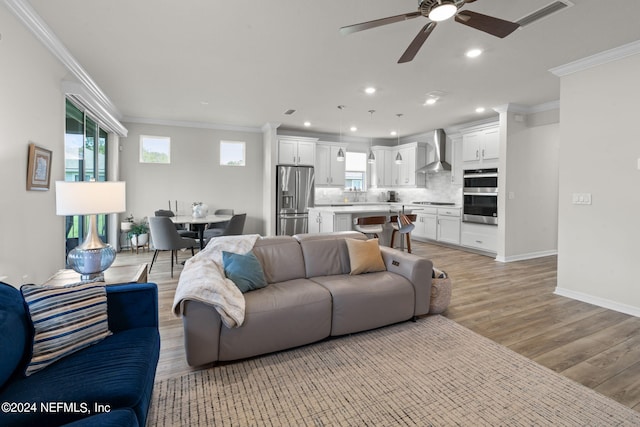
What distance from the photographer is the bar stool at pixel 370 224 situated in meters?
4.83

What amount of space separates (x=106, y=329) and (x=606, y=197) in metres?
4.70

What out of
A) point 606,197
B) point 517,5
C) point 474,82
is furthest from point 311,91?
point 606,197

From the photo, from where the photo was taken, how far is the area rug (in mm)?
1732

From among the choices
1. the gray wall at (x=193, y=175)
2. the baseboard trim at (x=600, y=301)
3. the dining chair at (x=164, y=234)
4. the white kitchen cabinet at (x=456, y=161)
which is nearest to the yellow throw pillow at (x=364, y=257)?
the baseboard trim at (x=600, y=301)

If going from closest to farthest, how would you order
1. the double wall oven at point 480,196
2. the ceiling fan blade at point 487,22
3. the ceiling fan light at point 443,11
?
the ceiling fan light at point 443,11 → the ceiling fan blade at point 487,22 → the double wall oven at point 480,196

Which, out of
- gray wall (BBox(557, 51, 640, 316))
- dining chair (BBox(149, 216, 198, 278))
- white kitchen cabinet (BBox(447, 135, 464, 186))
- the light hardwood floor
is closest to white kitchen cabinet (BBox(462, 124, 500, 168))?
white kitchen cabinet (BBox(447, 135, 464, 186))

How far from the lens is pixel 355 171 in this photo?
8.59 metres

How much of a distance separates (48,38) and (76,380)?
10.6ft

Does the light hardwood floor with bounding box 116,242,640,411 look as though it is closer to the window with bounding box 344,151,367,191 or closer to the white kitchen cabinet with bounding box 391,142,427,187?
the white kitchen cabinet with bounding box 391,142,427,187

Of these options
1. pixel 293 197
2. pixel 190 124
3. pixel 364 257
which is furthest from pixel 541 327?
pixel 190 124

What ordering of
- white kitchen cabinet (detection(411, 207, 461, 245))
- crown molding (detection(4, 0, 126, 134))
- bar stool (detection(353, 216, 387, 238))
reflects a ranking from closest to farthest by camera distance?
crown molding (detection(4, 0, 126, 134)) < bar stool (detection(353, 216, 387, 238)) < white kitchen cabinet (detection(411, 207, 461, 245))

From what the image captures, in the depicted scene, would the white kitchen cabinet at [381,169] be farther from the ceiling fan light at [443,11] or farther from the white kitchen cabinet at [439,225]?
the ceiling fan light at [443,11]

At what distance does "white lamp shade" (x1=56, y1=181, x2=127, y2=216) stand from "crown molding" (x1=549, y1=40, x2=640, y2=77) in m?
4.85

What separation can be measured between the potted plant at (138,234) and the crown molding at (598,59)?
23.0 feet
